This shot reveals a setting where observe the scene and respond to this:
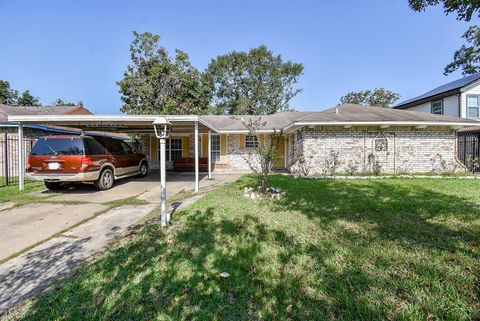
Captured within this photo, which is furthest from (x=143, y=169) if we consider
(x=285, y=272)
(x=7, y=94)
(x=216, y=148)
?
(x=7, y=94)

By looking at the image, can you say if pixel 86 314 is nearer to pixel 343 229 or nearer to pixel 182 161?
pixel 343 229

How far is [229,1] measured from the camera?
1173cm

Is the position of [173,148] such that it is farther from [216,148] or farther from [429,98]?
[429,98]

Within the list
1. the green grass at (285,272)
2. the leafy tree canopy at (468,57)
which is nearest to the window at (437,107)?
the leafy tree canopy at (468,57)

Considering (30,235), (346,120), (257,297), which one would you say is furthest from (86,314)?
(346,120)

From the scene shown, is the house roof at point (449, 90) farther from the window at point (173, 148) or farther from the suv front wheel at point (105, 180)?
the suv front wheel at point (105, 180)

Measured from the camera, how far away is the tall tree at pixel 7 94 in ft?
133

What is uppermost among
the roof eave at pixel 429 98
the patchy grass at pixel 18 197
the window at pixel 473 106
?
the roof eave at pixel 429 98

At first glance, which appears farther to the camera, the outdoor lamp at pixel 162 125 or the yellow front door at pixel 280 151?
the yellow front door at pixel 280 151

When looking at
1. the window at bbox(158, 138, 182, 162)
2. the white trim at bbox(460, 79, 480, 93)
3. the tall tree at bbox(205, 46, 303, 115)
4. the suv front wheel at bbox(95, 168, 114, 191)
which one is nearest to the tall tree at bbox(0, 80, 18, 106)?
the tall tree at bbox(205, 46, 303, 115)

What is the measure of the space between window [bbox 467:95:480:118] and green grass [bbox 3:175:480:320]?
17.4 m

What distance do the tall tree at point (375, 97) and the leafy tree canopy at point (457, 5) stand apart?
4202 centimetres

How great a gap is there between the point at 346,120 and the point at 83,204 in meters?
10.7

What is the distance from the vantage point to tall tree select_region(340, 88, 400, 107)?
134ft
